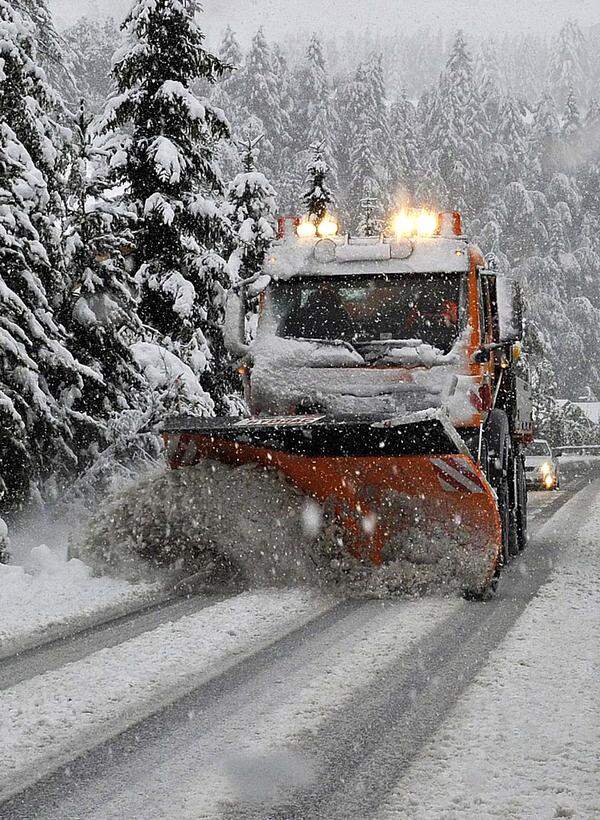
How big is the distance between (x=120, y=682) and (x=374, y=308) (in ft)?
13.9

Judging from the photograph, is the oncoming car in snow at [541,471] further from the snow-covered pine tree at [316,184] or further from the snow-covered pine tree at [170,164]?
the snow-covered pine tree at [316,184]

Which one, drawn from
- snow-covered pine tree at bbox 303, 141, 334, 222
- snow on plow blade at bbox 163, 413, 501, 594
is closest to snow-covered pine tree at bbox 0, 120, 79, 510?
snow on plow blade at bbox 163, 413, 501, 594

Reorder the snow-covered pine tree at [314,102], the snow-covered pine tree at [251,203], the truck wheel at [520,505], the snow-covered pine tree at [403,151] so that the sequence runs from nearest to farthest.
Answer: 1. the truck wheel at [520,505]
2. the snow-covered pine tree at [251,203]
3. the snow-covered pine tree at [403,151]
4. the snow-covered pine tree at [314,102]

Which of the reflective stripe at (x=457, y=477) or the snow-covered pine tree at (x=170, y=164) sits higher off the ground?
the snow-covered pine tree at (x=170, y=164)

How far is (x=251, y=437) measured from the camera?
255 inches

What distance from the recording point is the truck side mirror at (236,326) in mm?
7961

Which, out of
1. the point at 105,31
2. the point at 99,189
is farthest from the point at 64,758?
the point at 105,31

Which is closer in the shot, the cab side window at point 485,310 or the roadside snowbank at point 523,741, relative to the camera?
the roadside snowbank at point 523,741

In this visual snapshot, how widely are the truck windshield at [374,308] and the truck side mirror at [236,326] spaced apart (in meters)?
0.32

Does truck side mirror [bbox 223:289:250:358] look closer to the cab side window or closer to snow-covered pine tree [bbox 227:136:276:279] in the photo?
the cab side window

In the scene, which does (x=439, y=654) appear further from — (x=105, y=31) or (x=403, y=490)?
(x=105, y=31)

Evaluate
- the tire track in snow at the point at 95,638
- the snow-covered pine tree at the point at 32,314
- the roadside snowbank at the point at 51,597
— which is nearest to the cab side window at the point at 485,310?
the tire track in snow at the point at 95,638

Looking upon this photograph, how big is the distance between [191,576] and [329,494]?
1197 millimetres

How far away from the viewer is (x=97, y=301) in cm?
970
